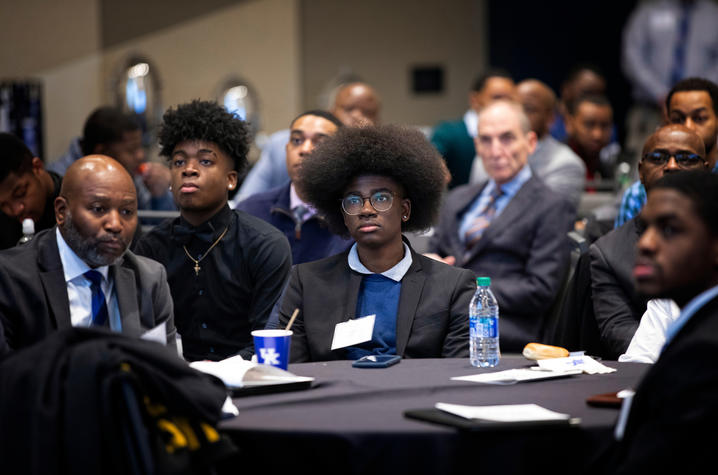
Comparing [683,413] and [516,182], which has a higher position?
[516,182]

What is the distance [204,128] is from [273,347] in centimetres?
143

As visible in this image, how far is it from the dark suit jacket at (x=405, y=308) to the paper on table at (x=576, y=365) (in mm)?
430

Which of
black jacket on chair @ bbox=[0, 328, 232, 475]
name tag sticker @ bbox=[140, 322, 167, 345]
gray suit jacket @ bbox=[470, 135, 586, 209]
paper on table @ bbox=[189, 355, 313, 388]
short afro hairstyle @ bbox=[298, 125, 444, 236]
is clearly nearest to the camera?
black jacket on chair @ bbox=[0, 328, 232, 475]

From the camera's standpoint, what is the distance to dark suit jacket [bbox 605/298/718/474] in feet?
5.83

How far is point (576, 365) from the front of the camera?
264cm

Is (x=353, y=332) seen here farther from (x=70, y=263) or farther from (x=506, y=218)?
(x=506, y=218)

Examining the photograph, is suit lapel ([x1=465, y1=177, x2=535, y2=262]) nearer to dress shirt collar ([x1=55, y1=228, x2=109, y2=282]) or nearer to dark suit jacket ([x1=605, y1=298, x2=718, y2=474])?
dress shirt collar ([x1=55, y1=228, x2=109, y2=282])

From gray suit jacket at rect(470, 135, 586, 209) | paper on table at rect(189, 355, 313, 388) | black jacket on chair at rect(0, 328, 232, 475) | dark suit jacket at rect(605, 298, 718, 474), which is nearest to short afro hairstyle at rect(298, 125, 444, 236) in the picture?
paper on table at rect(189, 355, 313, 388)

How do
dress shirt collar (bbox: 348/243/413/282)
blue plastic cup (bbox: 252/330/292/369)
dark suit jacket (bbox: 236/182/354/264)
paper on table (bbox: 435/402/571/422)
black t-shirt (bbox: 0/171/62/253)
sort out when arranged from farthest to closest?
dark suit jacket (bbox: 236/182/354/264) → black t-shirt (bbox: 0/171/62/253) → dress shirt collar (bbox: 348/243/413/282) → blue plastic cup (bbox: 252/330/292/369) → paper on table (bbox: 435/402/571/422)

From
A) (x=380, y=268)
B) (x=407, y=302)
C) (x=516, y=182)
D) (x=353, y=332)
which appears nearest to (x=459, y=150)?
(x=516, y=182)

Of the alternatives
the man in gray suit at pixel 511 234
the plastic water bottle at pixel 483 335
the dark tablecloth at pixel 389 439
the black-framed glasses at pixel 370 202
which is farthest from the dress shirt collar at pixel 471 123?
the dark tablecloth at pixel 389 439

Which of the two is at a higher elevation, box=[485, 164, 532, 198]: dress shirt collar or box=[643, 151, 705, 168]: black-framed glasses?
box=[643, 151, 705, 168]: black-framed glasses

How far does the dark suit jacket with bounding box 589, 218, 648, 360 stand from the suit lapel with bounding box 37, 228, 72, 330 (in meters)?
1.86

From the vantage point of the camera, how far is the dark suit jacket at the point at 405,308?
301 centimetres
